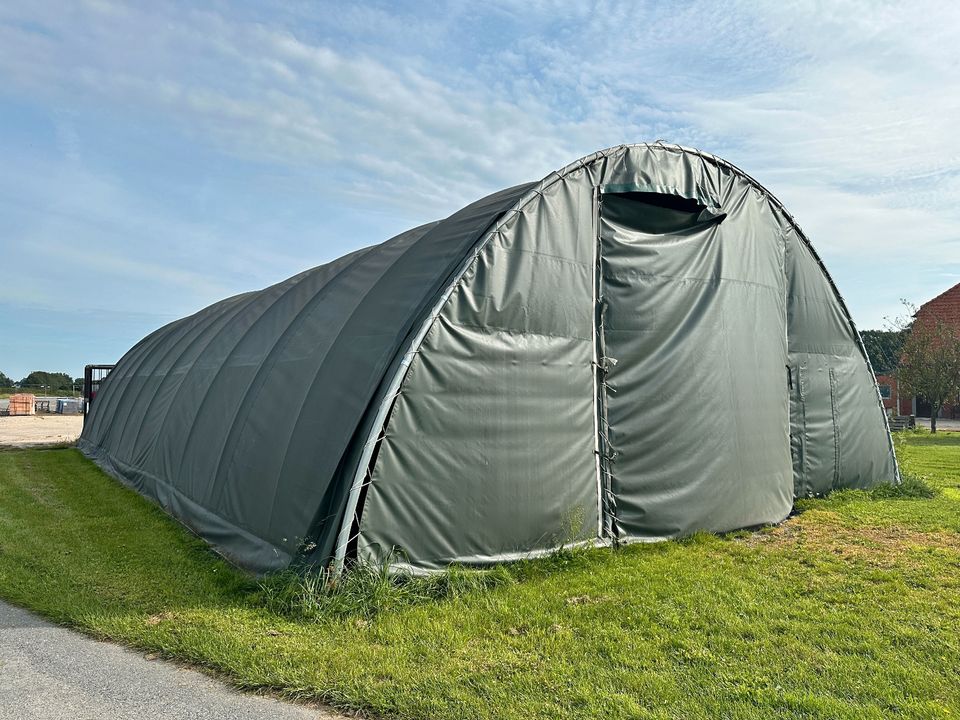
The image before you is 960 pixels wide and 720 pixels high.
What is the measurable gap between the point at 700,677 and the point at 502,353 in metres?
3.16

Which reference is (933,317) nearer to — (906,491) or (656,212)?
(906,491)

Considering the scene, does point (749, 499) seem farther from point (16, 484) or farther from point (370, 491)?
point (16, 484)

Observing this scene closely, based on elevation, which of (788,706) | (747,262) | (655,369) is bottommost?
(788,706)

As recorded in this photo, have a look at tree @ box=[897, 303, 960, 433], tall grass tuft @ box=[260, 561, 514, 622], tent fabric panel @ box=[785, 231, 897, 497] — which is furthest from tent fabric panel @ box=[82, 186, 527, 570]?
tree @ box=[897, 303, 960, 433]

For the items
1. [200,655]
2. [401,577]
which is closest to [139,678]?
[200,655]

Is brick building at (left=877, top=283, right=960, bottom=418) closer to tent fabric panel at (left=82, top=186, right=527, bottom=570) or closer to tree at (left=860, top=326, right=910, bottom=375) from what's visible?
tree at (left=860, top=326, right=910, bottom=375)

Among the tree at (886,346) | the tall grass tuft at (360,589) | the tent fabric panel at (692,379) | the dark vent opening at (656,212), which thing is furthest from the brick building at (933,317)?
the tall grass tuft at (360,589)

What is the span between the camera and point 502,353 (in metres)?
6.43

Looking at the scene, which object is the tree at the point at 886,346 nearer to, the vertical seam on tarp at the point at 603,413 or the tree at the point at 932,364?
the tree at the point at 932,364

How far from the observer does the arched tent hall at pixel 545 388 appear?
5969mm

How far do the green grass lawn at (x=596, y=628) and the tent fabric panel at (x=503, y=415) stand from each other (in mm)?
487

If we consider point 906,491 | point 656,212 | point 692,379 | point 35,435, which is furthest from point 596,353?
point 35,435

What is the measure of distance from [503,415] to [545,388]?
546 mm

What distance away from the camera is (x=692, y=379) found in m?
7.75
